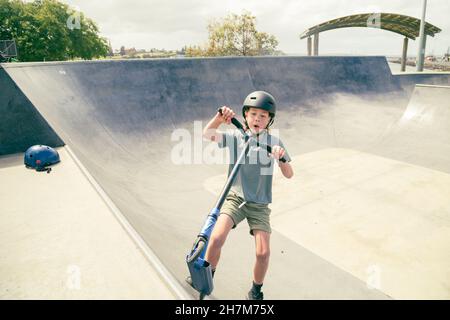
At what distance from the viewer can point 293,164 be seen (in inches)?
311

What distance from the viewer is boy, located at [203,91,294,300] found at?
274cm

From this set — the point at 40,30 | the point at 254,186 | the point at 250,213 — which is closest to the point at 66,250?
the point at 250,213

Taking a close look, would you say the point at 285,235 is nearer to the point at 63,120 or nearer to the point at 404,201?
the point at 404,201

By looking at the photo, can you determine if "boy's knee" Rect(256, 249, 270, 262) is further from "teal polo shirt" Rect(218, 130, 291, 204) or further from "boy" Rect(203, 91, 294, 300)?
"teal polo shirt" Rect(218, 130, 291, 204)

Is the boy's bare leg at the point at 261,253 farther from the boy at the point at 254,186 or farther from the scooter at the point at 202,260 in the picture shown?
the scooter at the point at 202,260

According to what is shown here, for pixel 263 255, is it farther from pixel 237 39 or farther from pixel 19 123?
pixel 237 39

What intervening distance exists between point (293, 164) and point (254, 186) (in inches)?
203

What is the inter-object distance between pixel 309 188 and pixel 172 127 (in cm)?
460

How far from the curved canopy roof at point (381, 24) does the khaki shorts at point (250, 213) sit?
25496 mm

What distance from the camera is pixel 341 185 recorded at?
21.5 feet

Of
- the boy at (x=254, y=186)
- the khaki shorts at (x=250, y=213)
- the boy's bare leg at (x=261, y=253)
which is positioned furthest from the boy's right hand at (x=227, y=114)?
the boy's bare leg at (x=261, y=253)

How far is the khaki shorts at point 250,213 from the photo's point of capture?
2.84 metres

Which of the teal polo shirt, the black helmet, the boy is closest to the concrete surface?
the boy

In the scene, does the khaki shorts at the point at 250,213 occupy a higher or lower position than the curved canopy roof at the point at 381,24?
lower
